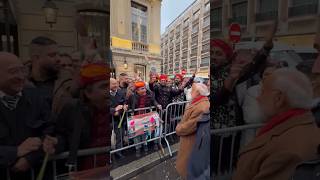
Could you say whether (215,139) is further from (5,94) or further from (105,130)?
(5,94)

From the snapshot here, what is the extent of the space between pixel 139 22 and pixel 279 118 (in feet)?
2.15

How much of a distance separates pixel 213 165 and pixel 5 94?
0.83m

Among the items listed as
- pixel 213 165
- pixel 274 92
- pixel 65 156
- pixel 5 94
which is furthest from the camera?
pixel 213 165

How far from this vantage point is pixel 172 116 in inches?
69.4

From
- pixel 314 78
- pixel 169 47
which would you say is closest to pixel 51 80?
pixel 169 47

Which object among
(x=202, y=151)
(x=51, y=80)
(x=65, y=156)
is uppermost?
(x=51, y=80)

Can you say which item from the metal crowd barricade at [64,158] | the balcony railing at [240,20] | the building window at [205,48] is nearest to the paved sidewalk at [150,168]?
the metal crowd barricade at [64,158]

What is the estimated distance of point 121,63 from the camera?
1113 millimetres

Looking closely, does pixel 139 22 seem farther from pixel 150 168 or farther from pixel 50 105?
pixel 150 168

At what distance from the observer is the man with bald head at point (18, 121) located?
89 cm

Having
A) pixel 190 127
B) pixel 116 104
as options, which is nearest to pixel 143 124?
pixel 116 104

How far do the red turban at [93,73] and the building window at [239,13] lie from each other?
0.51 m

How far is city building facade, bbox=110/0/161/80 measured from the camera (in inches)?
42.4

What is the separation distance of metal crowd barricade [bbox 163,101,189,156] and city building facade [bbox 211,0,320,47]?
2.32 ft
